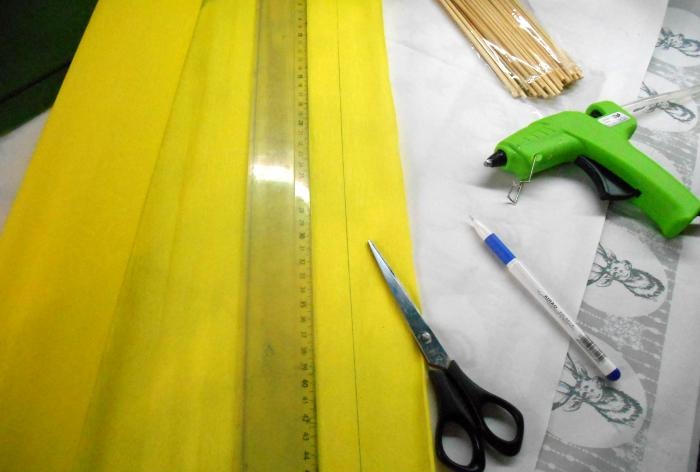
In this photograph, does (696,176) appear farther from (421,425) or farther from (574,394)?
(421,425)

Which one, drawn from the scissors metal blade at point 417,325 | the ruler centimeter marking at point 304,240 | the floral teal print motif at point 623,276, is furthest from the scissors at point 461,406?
the floral teal print motif at point 623,276

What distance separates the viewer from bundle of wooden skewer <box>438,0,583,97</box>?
79cm

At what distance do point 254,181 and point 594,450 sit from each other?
533 mm

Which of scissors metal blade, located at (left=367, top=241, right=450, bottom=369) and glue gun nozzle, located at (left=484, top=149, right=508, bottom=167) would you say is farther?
glue gun nozzle, located at (left=484, top=149, right=508, bottom=167)

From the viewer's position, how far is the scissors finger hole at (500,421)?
502 millimetres

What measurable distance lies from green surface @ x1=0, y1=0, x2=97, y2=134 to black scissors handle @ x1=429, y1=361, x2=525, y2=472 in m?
→ 0.70

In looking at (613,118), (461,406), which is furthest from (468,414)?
(613,118)

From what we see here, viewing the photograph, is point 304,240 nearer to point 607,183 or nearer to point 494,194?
point 494,194

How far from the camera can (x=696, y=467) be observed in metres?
Answer: 0.50

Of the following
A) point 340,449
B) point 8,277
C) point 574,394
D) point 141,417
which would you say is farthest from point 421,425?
point 8,277

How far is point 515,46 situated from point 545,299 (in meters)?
0.48

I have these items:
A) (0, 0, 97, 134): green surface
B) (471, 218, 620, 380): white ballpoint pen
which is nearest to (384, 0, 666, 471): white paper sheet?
(471, 218, 620, 380): white ballpoint pen

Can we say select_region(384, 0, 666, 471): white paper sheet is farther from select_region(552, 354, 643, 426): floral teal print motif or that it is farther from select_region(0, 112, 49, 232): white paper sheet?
select_region(0, 112, 49, 232): white paper sheet

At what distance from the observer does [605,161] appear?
0.66 meters
